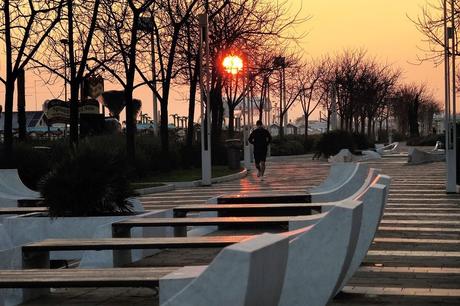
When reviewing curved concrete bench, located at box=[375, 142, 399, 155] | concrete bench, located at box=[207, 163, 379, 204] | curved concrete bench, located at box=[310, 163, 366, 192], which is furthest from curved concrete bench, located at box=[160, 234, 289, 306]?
curved concrete bench, located at box=[375, 142, 399, 155]

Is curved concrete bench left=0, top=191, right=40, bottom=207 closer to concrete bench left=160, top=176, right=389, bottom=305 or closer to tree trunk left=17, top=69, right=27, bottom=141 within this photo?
concrete bench left=160, top=176, right=389, bottom=305

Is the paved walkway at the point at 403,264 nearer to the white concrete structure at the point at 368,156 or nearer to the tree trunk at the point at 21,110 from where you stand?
the tree trunk at the point at 21,110

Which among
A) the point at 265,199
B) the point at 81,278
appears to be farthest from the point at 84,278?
the point at 265,199

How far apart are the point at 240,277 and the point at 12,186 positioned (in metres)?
12.4

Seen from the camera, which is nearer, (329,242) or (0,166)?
(329,242)

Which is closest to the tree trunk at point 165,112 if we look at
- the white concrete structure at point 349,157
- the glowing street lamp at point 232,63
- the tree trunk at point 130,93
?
the tree trunk at point 130,93

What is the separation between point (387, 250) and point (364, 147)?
40.8 m

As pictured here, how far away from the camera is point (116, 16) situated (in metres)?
26.8

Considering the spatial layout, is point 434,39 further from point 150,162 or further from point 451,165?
point 150,162

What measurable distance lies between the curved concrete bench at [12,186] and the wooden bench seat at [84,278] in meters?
9.46

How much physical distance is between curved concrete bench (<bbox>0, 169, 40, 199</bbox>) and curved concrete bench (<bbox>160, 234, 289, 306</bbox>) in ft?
37.0

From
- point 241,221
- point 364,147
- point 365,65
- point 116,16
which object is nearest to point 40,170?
point 116,16

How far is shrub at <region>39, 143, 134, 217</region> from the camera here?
31.3 feet

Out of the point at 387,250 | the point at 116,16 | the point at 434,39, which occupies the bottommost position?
the point at 387,250
